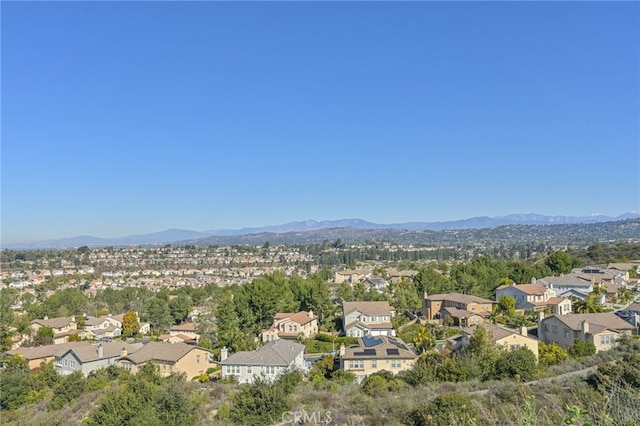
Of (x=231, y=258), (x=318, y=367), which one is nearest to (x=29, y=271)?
(x=231, y=258)

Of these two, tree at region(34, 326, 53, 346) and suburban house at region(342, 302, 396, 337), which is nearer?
suburban house at region(342, 302, 396, 337)

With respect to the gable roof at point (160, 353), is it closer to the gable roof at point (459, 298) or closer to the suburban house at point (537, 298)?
the gable roof at point (459, 298)

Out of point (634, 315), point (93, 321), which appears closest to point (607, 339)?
point (634, 315)

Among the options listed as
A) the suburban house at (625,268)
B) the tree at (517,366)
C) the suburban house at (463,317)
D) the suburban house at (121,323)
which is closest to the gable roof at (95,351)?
the suburban house at (121,323)

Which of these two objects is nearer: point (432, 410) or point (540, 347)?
point (432, 410)

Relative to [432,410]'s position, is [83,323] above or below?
below

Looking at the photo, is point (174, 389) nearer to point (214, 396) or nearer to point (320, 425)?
point (214, 396)

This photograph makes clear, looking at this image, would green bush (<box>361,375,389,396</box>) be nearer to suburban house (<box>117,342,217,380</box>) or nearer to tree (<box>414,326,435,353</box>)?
tree (<box>414,326,435,353</box>)

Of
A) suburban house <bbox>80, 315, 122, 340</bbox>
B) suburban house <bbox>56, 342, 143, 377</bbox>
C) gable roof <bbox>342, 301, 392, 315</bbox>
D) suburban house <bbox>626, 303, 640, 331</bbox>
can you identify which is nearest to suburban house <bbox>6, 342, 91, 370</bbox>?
suburban house <bbox>56, 342, 143, 377</bbox>
